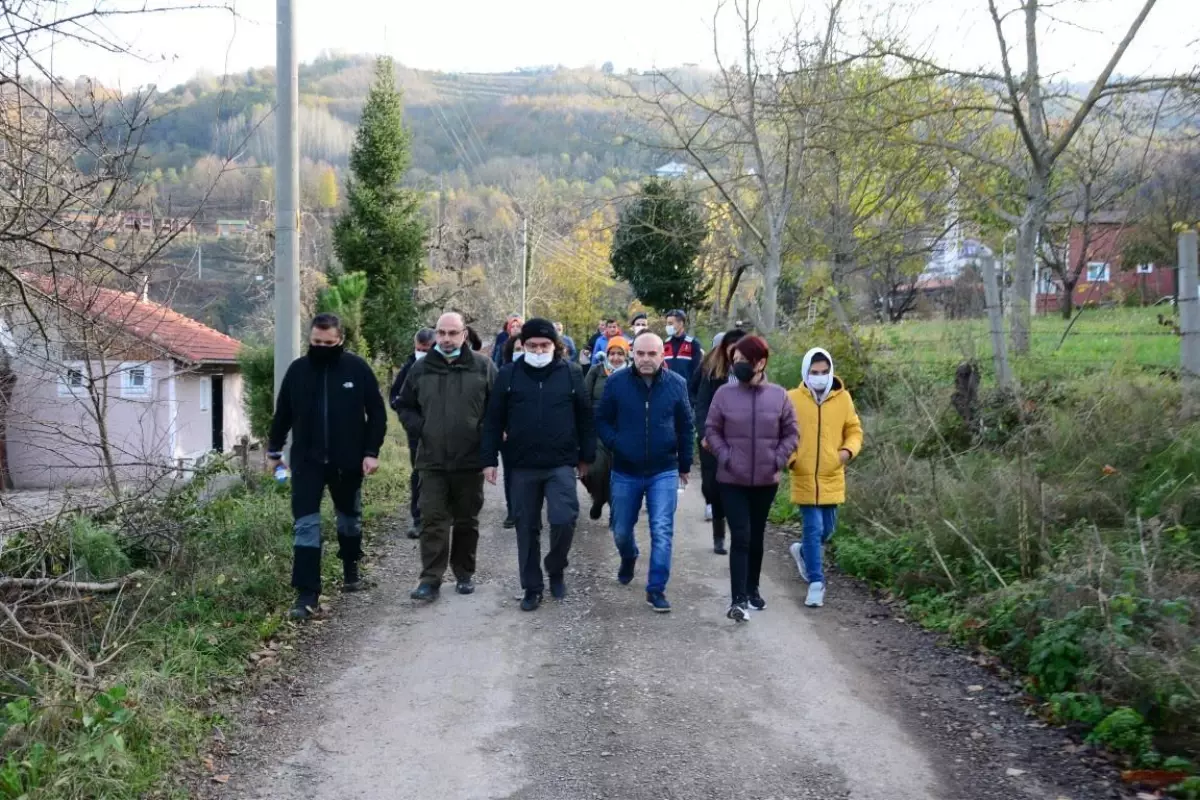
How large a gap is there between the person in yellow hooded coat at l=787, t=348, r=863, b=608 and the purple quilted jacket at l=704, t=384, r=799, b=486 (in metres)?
0.62

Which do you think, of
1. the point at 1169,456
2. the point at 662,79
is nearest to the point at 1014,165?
the point at 662,79

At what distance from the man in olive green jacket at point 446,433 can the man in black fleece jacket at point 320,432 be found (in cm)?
34

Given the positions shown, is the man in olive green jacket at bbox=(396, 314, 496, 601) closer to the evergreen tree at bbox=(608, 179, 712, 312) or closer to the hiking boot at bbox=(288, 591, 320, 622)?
the hiking boot at bbox=(288, 591, 320, 622)

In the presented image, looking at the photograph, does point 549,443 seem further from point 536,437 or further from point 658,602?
point 658,602

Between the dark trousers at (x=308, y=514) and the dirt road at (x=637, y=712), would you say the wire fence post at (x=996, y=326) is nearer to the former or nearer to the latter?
the dirt road at (x=637, y=712)

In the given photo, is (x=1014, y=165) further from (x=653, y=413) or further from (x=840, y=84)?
(x=653, y=413)

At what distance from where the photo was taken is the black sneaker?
7.94 m

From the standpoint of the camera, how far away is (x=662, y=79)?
21.4 m

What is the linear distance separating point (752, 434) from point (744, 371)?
449mm

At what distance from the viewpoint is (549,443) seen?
761 cm

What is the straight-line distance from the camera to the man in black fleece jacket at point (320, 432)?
24.4ft

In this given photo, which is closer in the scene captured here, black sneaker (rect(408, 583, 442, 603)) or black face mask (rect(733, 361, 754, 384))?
black face mask (rect(733, 361, 754, 384))

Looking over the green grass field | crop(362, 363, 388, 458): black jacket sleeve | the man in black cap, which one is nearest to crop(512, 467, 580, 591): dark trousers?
the man in black cap

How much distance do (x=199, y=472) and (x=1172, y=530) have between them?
733 cm
